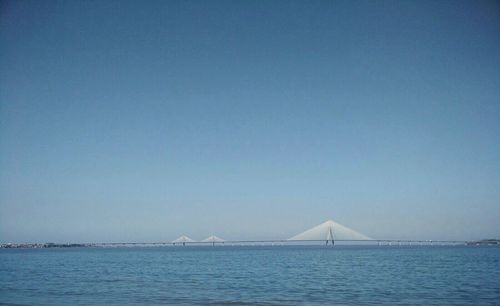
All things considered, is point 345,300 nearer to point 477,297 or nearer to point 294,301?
point 294,301

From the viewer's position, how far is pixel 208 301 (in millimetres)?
21375

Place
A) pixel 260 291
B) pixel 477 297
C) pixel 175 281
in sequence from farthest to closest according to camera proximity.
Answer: pixel 175 281
pixel 260 291
pixel 477 297

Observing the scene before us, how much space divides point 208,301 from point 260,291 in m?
4.97

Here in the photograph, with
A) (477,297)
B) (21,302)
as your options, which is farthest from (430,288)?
(21,302)

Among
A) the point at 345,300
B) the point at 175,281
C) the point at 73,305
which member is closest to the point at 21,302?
the point at 73,305

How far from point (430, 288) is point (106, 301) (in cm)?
2045

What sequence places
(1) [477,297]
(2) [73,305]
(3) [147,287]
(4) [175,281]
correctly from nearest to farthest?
(2) [73,305]
(1) [477,297]
(3) [147,287]
(4) [175,281]

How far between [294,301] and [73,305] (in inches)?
451

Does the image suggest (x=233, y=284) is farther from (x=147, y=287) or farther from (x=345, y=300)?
(x=345, y=300)

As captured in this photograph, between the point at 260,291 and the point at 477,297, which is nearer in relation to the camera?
the point at 477,297

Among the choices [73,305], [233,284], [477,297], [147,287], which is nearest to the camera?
[73,305]

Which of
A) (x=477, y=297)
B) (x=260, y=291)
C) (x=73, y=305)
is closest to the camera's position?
(x=73, y=305)

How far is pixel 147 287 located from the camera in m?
27.0

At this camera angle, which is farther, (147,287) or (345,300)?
(147,287)
